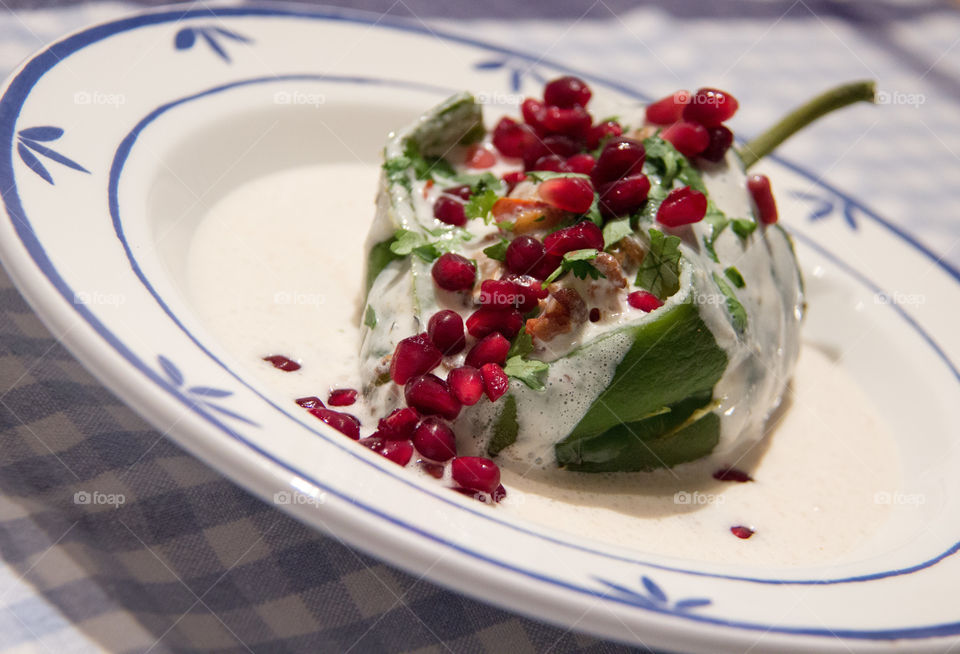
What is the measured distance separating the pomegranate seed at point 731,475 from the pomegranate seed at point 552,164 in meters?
1.27

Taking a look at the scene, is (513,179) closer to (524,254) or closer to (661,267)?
(524,254)

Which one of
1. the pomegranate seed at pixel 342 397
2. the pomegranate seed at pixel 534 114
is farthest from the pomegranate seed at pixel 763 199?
the pomegranate seed at pixel 342 397

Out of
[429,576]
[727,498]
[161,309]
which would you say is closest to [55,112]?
[161,309]

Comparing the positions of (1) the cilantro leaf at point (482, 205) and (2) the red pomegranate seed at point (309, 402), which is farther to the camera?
(1) the cilantro leaf at point (482, 205)

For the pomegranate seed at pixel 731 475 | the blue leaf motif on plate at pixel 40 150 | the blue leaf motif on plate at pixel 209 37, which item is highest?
the blue leaf motif on plate at pixel 40 150

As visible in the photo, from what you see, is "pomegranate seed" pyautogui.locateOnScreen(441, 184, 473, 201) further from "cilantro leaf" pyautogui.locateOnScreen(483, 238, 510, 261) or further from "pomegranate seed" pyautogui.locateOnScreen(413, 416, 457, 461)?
"pomegranate seed" pyautogui.locateOnScreen(413, 416, 457, 461)

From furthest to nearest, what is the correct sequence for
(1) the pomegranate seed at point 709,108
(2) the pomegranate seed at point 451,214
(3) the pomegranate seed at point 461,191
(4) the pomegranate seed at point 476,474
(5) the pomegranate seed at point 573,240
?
(1) the pomegranate seed at point 709,108 → (3) the pomegranate seed at point 461,191 → (2) the pomegranate seed at point 451,214 → (5) the pomegranate seed at point 573,240 → (4) the pomegranate seed at point 476,474

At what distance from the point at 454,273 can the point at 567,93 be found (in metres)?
1.19

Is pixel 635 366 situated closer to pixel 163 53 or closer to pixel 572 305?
pixel 572 305

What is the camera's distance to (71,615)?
2.26 m

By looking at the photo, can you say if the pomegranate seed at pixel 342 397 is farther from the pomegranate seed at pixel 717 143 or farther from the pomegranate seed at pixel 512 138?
the pomegranate seed at pixel 717 143

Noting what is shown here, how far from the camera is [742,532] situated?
299 cm

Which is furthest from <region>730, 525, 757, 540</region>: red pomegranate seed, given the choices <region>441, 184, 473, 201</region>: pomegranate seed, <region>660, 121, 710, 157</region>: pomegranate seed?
<region>441, 184, 473, 201</region>: pomegranate seed

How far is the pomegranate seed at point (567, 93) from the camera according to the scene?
362 centimetres
